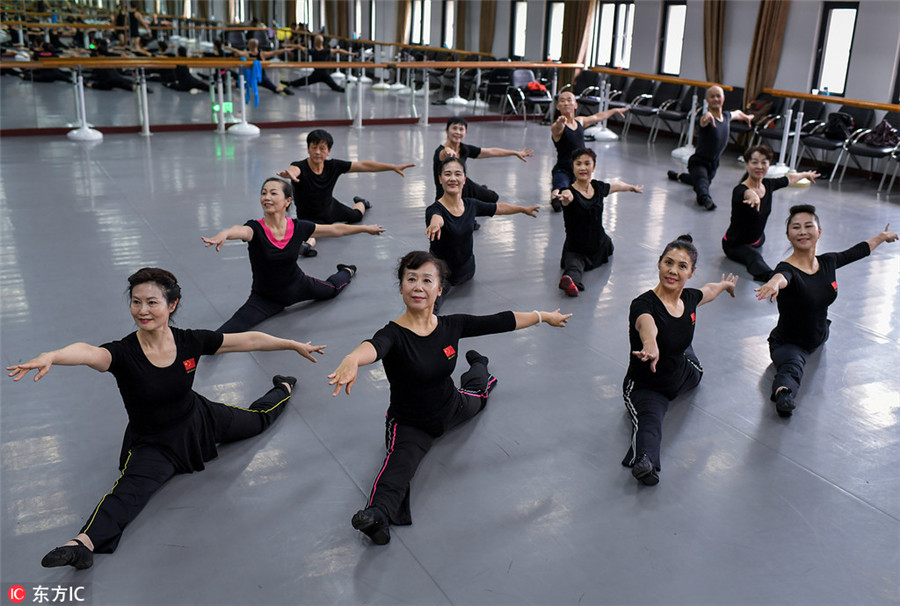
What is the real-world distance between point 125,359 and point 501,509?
149 centimetres

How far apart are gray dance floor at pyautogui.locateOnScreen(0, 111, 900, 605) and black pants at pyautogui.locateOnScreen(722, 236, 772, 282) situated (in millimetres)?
136

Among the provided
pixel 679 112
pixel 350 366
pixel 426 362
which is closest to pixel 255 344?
pixel 350 366

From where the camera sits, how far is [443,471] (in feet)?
10.7

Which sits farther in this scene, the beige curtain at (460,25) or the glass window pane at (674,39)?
the beige curtain at (460,25)

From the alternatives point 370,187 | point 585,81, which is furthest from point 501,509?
point 585,81

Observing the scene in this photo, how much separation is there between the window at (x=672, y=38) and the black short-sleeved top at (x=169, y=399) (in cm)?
1116

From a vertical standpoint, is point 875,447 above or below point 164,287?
below

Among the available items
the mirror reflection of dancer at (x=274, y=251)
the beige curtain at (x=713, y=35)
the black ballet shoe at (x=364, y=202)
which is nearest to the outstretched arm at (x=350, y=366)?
the mirror reflection of dancer at (x=274, y=251)

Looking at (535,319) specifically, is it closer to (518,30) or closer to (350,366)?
(350,366)

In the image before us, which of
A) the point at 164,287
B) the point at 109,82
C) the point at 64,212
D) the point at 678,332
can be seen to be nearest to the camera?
the point at 164,287

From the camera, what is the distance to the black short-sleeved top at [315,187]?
607 centimetres

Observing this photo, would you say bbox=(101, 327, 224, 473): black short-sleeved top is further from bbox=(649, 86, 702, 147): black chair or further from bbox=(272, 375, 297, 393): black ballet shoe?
bbox=(649, 86, 702, 147): black chair

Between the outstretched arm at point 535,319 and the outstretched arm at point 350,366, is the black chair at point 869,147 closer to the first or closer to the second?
the outstretched arm at point 535,319

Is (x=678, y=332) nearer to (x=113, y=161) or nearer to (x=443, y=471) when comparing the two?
(x=443, y=471)
